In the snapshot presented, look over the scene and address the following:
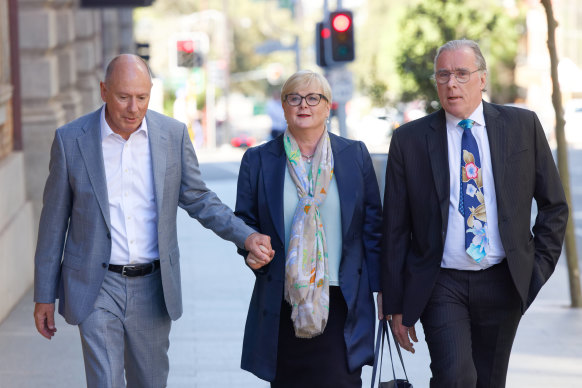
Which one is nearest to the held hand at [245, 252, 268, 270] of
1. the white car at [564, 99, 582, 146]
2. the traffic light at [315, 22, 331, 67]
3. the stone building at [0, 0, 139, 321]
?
the stone building at [0, 0, 139, 321]

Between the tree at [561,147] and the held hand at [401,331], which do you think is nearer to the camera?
the held hand at [401,331]

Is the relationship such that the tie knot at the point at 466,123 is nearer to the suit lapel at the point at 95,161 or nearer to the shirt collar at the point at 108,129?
the shirt collar at the point at 108,129

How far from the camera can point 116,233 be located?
180 inches

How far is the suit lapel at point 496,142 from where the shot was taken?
455cm

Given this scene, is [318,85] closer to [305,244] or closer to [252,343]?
[305,244]

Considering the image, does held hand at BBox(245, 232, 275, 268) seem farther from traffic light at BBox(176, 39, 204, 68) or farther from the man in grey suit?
traffic light at BBox(176, 39, 204, 68)

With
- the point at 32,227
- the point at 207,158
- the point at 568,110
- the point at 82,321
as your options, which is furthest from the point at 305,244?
the point at 568,110

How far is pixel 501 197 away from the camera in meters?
4.54

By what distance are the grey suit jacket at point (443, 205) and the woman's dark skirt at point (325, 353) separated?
0.23m

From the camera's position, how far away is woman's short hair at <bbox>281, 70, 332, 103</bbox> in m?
4.71

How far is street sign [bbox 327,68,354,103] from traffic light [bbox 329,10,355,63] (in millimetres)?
775

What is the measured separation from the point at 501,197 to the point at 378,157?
10201mm

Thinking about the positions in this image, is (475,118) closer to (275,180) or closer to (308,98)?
(308,98)

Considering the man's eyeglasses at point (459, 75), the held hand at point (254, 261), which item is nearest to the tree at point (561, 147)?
the man's eyeglasses at point (459, 75)
